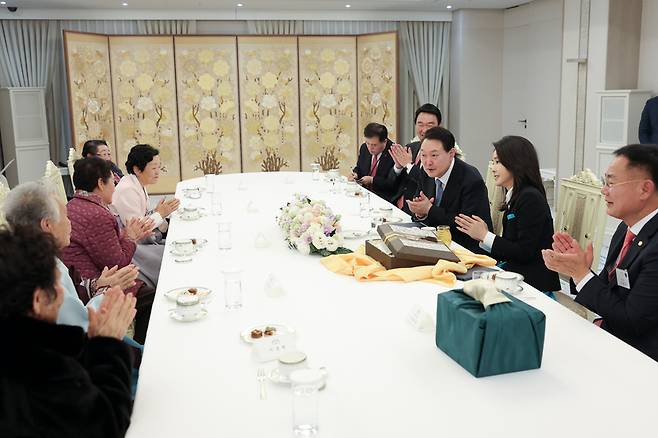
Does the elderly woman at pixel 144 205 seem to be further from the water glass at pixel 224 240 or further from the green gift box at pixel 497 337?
the green gift box at pixel 497 337

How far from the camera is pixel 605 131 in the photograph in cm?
649

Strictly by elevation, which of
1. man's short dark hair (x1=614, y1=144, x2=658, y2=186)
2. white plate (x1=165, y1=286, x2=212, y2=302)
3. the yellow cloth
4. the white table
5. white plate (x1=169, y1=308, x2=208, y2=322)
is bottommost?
the white table

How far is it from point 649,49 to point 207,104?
499 centimetres

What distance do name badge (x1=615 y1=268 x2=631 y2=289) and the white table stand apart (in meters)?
0.25

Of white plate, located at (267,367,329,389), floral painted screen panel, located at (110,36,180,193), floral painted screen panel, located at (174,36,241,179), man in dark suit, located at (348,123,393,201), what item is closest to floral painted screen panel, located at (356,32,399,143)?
floral painted screen panel, located at (174,36,241,179)

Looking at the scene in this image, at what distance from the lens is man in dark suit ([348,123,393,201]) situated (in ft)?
17.7

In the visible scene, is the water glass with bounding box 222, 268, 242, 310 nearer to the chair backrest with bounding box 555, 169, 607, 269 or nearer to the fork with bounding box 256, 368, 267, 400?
the fork with bounding box 256, 368, 267, 400

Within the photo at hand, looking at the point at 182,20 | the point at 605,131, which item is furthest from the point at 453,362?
the point at 182,20

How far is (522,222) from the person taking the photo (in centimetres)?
300

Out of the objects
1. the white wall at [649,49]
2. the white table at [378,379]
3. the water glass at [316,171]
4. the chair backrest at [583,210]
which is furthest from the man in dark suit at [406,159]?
the white table at [378,379]

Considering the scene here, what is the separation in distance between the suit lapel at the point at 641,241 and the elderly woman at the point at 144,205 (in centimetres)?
248

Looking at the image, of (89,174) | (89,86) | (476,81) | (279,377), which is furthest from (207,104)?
(279,377)

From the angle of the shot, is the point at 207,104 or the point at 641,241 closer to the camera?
the point at 641,241

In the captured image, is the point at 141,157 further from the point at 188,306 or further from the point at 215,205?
the point at 188,306
